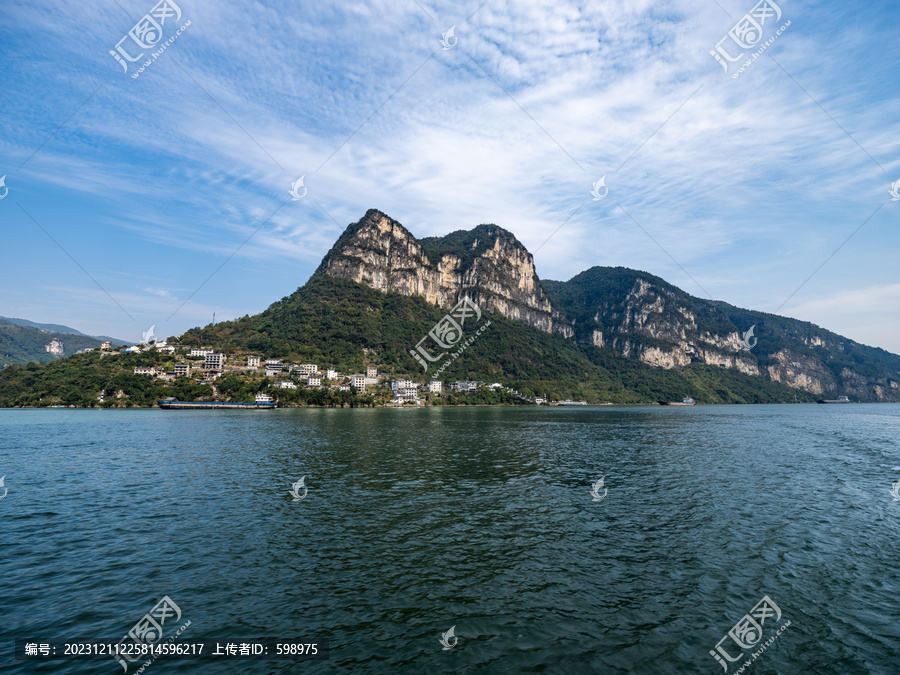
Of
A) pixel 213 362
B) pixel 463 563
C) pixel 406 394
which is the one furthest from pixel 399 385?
pixel 463 563

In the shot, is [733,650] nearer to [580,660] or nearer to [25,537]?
[580,660]

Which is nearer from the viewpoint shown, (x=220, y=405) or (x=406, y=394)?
(x=220, y=405)

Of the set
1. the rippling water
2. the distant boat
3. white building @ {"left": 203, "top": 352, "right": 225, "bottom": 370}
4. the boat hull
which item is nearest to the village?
white building @ {"left": 203, "top": 352, "right": 225, "bottom": 370}

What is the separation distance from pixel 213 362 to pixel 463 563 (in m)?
177

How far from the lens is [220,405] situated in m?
137

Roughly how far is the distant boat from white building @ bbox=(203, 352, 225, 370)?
29570mm

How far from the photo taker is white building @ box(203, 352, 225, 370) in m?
163

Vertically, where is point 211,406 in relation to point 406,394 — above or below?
below

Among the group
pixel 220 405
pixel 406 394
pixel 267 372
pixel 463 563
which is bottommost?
pixel 463 563

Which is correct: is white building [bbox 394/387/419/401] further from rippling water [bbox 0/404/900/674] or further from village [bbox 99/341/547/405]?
rippling water [bbox 0/404/900/674]

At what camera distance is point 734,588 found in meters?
14.7

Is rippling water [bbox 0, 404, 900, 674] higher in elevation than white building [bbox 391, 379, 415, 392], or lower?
lower

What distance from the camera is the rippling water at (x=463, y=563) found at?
11430mm

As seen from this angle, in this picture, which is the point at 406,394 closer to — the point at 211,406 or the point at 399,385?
the point at 399,385
